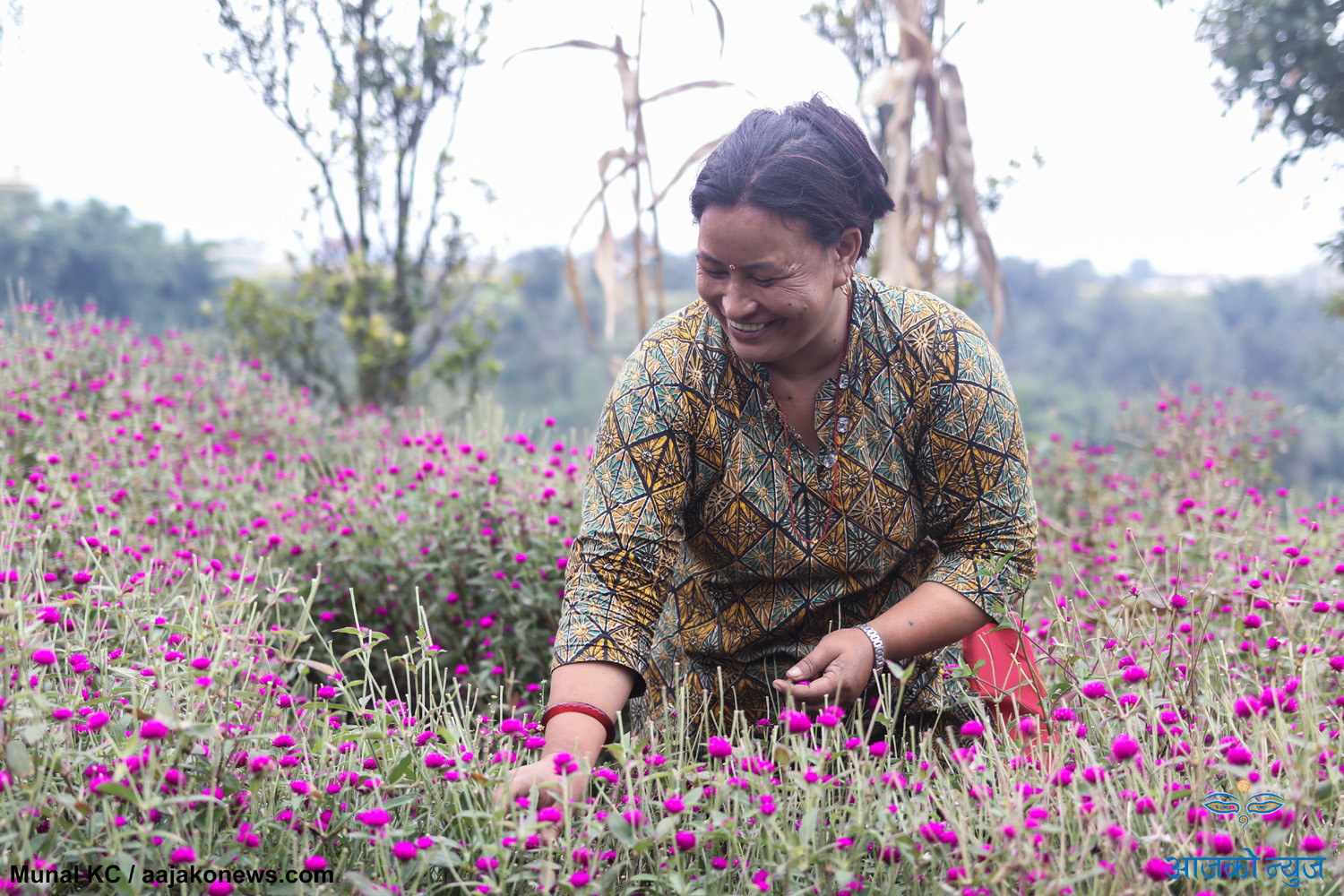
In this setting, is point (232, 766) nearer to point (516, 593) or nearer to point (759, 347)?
point (759, 347)

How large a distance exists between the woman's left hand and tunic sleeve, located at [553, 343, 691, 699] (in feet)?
0.93

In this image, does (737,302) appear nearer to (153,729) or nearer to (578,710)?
(578,710)

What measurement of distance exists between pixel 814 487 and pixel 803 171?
62cm

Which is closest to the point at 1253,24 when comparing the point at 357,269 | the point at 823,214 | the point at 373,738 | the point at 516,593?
the point at 823,214

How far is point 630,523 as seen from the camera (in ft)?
5.76

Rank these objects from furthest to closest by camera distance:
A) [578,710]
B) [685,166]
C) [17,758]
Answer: [685,166]
[578,710]
[17,758]

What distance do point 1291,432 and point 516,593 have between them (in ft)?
14.2

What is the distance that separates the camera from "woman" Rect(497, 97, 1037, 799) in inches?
64.7

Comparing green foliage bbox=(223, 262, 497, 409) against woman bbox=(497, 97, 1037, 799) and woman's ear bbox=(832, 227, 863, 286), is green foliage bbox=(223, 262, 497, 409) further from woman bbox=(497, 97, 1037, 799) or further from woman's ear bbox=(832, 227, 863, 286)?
woman's ear bbox=(832, 227, 863, 286)

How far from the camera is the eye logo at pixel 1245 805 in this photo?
3.79 ft

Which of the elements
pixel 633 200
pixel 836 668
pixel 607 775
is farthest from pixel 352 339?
pixel 607 775

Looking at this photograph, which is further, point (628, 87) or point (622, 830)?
point (628, 87)

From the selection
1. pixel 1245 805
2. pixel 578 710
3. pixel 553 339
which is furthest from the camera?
pixel 553 339

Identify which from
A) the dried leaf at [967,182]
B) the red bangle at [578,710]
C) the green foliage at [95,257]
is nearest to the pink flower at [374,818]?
the red bangle at [578,710]
